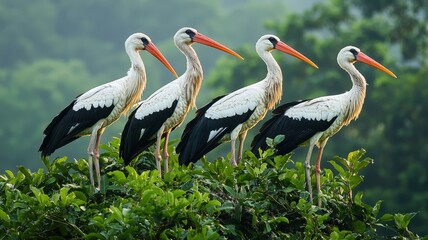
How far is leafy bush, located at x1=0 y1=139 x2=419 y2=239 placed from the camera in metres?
9.38

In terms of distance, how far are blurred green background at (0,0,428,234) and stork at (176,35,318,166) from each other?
14.9 m

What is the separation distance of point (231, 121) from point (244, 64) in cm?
2400

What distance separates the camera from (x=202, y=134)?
1235 centimetres

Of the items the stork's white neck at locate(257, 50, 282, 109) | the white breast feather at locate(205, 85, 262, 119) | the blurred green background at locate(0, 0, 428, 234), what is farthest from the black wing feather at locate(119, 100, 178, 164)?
the blurred green background at locate(0, 0, 428, 234)

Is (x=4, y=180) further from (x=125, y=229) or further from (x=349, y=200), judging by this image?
(x=349, y=200)

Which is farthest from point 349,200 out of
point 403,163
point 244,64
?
point 244,64

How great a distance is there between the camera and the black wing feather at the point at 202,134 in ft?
40.0

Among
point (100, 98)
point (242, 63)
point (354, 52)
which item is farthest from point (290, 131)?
point (242, 63)

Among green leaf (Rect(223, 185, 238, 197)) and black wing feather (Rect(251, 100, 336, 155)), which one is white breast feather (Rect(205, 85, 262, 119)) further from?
green leaf (Rect(223, 185, 238, 197))

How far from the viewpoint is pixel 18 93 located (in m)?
55.0

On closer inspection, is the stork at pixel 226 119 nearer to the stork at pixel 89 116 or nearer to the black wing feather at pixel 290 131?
the black wing feather at pixel 290 131

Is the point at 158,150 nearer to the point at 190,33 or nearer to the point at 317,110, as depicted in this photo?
the point at 317,110

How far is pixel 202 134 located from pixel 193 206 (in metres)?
2.88

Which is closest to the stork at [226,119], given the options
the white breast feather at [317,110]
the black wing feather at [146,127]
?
the black wing feather at [146,127]
